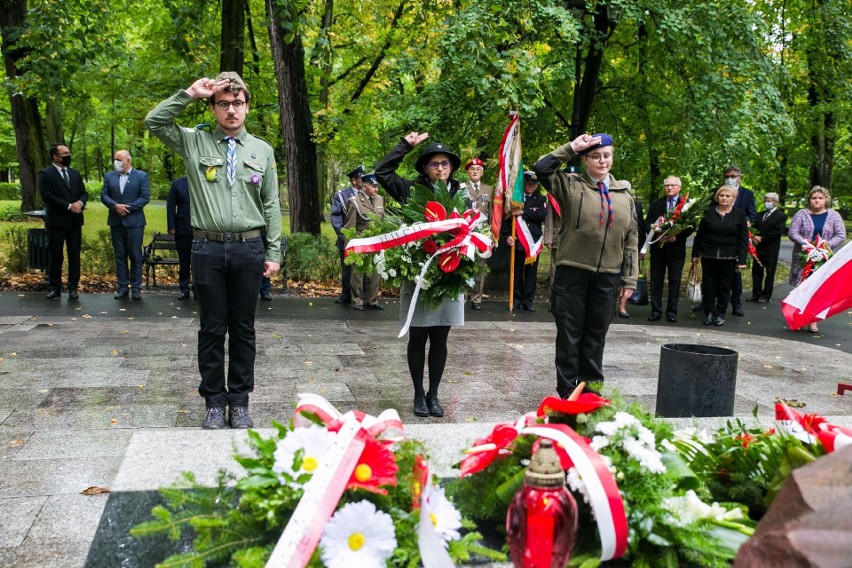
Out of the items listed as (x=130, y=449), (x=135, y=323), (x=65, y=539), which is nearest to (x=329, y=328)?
(x=135, y=323)

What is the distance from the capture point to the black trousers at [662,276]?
40.7ft

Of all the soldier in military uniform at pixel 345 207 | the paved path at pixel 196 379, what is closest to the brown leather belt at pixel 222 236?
the paved path at pixel 196 379

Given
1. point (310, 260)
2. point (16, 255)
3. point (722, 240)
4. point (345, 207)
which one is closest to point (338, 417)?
point (345, 207)

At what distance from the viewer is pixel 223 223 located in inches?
204

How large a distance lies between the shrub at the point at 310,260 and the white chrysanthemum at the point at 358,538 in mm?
12496

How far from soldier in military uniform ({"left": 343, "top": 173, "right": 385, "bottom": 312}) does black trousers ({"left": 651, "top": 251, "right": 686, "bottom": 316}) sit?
4.30 meters

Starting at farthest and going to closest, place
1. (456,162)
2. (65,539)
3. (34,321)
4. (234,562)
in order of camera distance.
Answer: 1. (34,321)
2. (456,162)
3. (65,539)
4. (234,562)

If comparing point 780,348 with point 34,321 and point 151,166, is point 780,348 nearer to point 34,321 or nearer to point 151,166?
point 34,321

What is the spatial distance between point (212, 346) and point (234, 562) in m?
3.31

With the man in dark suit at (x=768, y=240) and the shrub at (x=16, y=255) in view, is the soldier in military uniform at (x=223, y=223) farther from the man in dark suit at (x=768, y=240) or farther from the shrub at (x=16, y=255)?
the man in dark suit at (x=768, y=240)

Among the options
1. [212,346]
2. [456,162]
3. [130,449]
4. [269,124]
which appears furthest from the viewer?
[269,124]

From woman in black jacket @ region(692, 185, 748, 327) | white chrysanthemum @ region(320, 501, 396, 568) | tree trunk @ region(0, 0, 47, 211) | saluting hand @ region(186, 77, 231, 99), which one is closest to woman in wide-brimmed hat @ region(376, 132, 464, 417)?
saluting hand @ region(186, 77, 231, 99)

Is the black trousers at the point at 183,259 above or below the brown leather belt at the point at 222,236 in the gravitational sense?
below

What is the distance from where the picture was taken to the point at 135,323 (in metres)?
10.1
